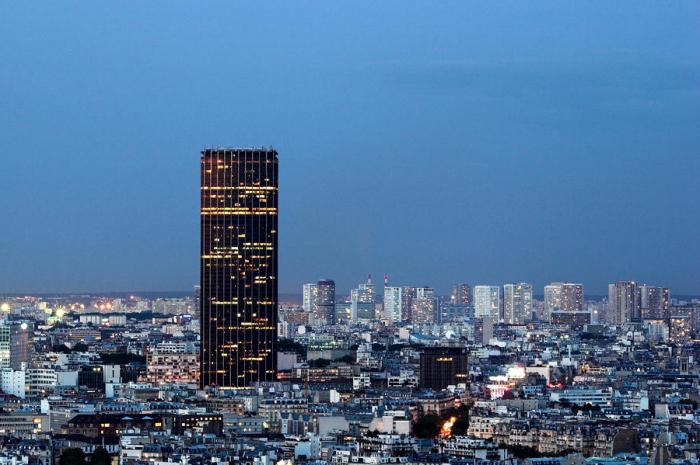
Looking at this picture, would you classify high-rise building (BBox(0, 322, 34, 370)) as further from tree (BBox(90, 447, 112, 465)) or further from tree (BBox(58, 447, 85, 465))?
tree (BBox(90, 447, 112, 465))

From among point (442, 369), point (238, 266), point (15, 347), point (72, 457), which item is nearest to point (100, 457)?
point (72, 457)

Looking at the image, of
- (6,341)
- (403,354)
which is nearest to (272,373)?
(6,341)

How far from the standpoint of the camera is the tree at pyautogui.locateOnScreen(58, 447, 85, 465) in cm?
7400

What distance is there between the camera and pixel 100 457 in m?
74.8

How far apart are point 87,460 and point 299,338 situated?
102655mm

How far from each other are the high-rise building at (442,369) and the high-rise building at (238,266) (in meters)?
8.24

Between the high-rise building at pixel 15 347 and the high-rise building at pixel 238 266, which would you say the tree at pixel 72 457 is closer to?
the high-rise building at pixel 238 266

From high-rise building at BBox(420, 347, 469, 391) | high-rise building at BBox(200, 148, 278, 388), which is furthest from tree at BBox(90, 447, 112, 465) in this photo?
high-rise building at BBox(420, 347, 469, 391)

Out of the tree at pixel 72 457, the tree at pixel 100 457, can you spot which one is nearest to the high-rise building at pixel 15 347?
the tree at pixel 72 457

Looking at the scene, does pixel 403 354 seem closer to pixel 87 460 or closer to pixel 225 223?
pixel 225 223

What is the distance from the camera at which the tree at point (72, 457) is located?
74.0m

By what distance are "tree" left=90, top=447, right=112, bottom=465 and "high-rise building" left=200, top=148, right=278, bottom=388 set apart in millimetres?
A: 42655

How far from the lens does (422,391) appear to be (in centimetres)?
11275

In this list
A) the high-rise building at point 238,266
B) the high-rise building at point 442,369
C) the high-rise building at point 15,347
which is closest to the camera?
the high-rise building at point 238,266
